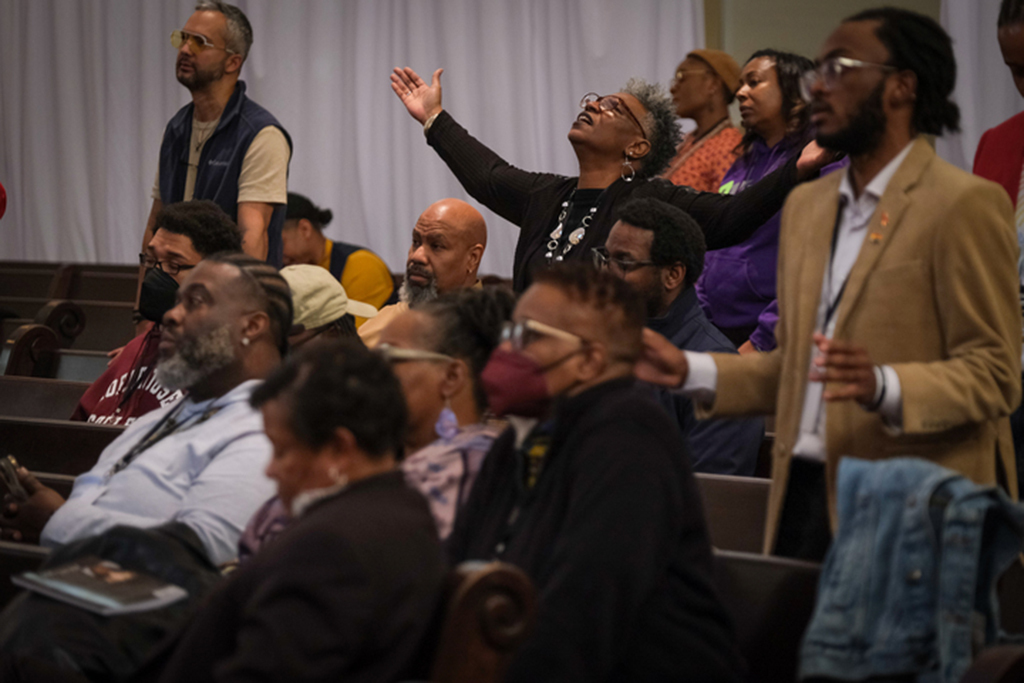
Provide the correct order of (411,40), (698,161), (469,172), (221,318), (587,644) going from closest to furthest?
(587,644), (221,318), (469,172), (698,161), (411,40)

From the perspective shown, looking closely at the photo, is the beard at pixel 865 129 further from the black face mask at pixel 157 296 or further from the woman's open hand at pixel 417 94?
the black face mask at pixel 157 296

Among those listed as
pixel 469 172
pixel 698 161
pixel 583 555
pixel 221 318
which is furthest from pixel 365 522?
pixel 698 161

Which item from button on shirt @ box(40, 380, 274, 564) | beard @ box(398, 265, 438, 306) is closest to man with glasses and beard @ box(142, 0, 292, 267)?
beard @ box(398, 265, 438, 306)

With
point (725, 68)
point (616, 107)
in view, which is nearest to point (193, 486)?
point (616, 107)

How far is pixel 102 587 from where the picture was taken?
5.51ft

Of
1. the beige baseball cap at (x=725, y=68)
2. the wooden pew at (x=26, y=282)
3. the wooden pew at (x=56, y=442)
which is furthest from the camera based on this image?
the wooden pew at (x=26, y=282)

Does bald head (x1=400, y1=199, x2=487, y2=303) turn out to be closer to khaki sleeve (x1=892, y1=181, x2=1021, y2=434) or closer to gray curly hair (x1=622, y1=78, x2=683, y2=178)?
gray curly hair (x1=622, y1=78, x2=683, y2=178)

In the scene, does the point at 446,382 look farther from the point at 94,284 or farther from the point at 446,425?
the point at 94,284

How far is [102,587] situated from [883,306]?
1309 millimetres

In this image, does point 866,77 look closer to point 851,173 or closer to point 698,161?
point 851,173

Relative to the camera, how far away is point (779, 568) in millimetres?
1644

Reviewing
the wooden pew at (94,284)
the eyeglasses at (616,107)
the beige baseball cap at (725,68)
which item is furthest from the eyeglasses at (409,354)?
the wooden pew at (94,284)

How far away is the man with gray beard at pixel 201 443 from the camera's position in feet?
6.70

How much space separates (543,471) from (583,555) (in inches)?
8.5
